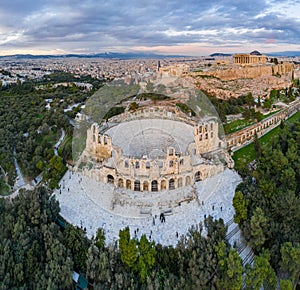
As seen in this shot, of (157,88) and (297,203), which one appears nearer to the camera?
(297,203)

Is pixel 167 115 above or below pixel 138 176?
above

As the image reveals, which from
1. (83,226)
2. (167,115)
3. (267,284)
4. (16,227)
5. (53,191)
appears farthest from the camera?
(167,115)

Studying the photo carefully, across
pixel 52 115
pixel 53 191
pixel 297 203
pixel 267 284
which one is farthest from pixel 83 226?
pixel 52 115

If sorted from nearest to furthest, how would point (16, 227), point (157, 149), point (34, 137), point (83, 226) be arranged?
point (16, 227), point (83, 226), point (157, 149), point (34, 137)

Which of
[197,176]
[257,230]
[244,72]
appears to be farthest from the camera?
[244,72]

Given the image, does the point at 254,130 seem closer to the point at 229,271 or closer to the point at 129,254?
the point at 229,271

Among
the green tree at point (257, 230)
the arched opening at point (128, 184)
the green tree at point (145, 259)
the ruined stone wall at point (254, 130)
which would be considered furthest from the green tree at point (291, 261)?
the ruined stone wall at point (254, 130)

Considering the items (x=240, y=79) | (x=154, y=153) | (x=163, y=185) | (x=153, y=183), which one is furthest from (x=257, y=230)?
(x=240, y=79)

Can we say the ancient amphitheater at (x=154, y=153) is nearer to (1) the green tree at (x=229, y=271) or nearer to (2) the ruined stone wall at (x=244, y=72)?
(1) the green tree at (x=229, y=271)

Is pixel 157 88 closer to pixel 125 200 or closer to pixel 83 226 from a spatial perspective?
pixel 125 200
